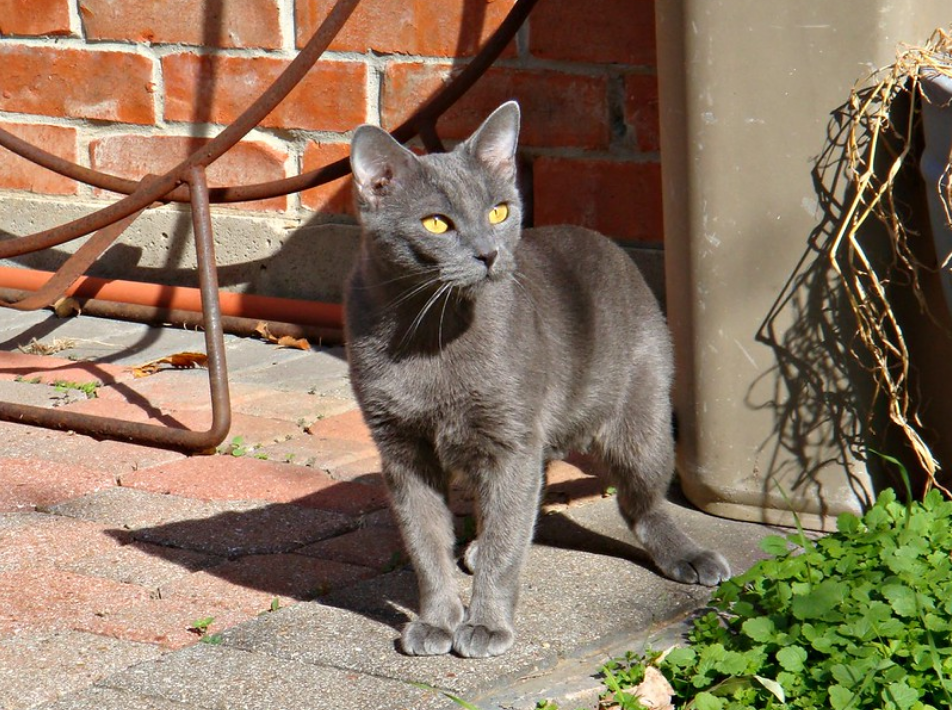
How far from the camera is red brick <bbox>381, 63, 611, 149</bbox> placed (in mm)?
3795

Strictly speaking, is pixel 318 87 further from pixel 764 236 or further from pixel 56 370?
pixel 764 236

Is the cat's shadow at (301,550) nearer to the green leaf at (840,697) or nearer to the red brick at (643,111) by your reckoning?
the green leaf at (840,697)

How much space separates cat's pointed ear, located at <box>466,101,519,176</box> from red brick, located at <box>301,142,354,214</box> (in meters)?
1.81

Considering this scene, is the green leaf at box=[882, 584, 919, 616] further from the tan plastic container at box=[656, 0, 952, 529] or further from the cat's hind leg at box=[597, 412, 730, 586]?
the tan plastic container at box=[656, 0, 952, 529]

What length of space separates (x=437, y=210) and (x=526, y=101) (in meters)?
1.70

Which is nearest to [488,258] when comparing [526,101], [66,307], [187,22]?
→ [526,101]

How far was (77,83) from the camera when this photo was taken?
4.79m

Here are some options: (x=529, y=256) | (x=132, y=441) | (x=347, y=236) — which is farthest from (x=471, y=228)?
(x=347, y=236)

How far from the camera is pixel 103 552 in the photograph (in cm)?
273

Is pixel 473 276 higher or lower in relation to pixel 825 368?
higher

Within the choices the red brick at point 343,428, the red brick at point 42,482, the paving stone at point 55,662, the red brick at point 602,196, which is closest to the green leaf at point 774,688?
the paving stone at point 55,662

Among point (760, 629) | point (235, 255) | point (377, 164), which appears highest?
point (377, 164)

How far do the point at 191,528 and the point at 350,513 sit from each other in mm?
358

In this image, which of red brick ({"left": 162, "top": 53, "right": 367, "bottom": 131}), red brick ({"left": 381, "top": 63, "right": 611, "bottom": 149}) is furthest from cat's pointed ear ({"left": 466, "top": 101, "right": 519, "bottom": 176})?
red brick ({"left": 162, "top": 53, "right": 367, "bottom": 131})
